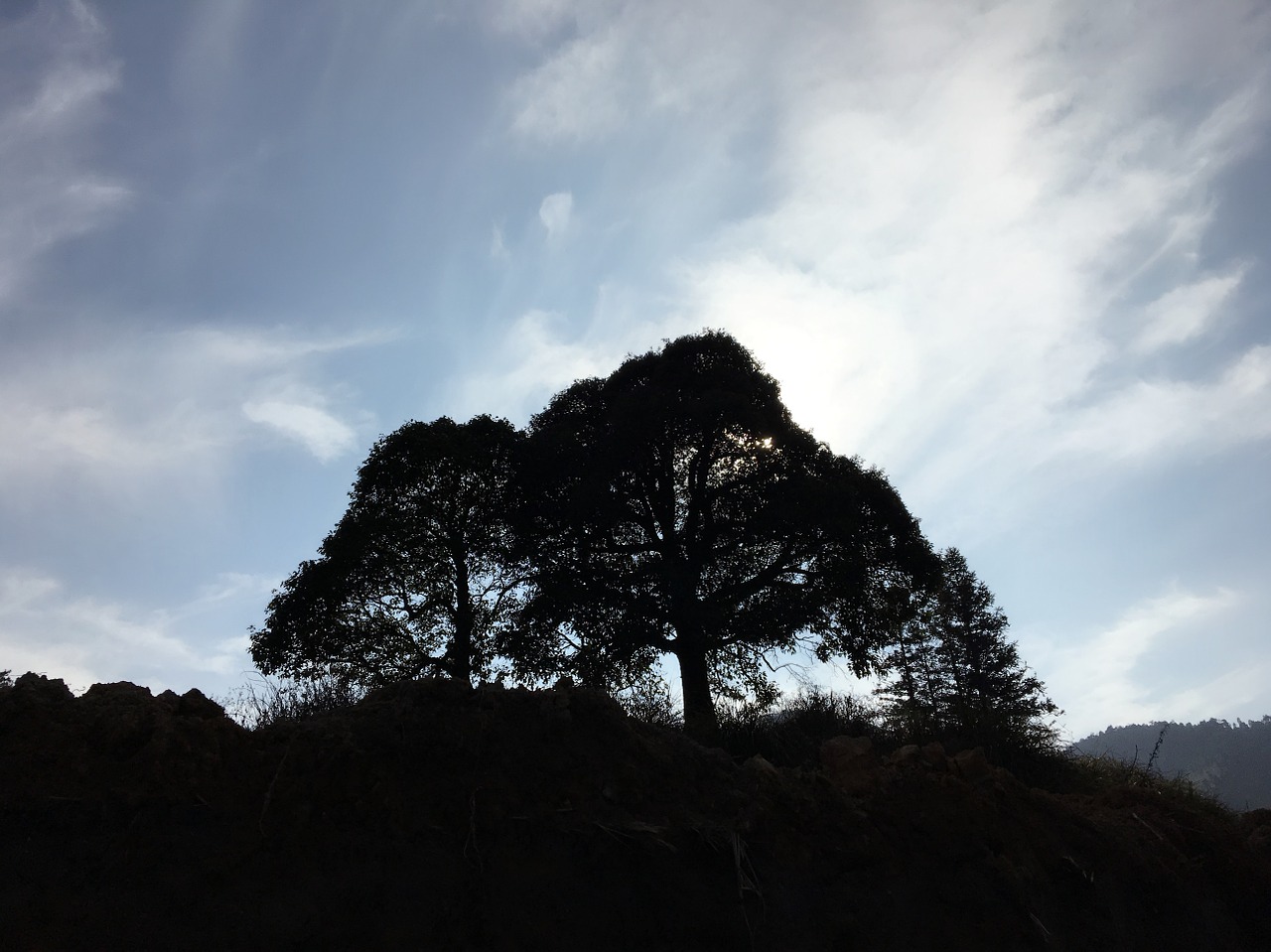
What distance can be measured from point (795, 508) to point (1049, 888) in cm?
1087

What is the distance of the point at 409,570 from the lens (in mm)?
16250

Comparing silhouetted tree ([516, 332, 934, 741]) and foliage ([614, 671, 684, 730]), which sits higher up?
silhouetted tree ([516, 332, 934, 741])

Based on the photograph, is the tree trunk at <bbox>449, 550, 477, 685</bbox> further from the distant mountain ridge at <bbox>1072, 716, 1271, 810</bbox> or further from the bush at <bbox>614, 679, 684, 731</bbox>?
the distant mountain ridge at <bbox>1072, 716, 1271, 810</bbox>

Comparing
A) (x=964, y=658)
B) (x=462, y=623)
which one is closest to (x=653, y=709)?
(x=462, y=623)

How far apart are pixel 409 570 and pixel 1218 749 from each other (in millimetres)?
209292

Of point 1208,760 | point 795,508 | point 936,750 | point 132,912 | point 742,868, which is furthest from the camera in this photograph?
point 1208,760

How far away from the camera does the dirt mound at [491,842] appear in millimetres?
3760

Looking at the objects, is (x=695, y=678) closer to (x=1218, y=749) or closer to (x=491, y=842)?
(x=491, y=842)

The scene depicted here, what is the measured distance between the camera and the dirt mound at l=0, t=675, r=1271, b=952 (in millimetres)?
3760

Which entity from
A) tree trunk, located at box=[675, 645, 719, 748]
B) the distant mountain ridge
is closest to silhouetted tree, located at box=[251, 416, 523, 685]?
tree trunk, located at box=[675, 645, 719, 748]

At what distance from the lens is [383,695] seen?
5.23m

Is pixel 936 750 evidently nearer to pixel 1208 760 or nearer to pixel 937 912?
pixel 937 912

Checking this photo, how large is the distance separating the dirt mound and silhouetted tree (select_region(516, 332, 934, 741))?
9550 millimetres

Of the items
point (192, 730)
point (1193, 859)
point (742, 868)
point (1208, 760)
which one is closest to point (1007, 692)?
point (1193, 859)
